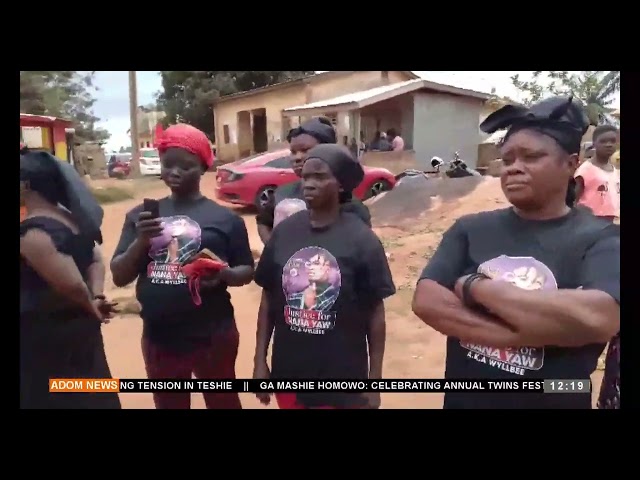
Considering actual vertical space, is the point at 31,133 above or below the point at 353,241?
above

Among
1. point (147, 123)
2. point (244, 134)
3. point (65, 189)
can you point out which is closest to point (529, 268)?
point (244, 134)

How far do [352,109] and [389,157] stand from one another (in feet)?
1.13

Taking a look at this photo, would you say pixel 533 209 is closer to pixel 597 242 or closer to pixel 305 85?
pixel 597 242

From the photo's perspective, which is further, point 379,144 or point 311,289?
point 379,144

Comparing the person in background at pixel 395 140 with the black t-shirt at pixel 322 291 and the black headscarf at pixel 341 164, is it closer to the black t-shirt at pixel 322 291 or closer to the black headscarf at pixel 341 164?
the black headscarf at pixel 341 164

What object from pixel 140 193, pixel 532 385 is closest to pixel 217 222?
pixel 140 193

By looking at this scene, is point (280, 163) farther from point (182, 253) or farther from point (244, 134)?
point (182, 253)

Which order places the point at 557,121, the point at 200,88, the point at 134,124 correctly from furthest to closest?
1. the point at 134,124
2. the point at 200,88
3. the point at 557,121

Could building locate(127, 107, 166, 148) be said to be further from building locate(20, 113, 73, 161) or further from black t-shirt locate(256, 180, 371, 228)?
black t-shirt locate(256, 180, 371, 228)

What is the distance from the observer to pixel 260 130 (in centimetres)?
332

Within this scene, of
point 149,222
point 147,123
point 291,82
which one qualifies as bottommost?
point 149,222

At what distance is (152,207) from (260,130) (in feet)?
2.45
